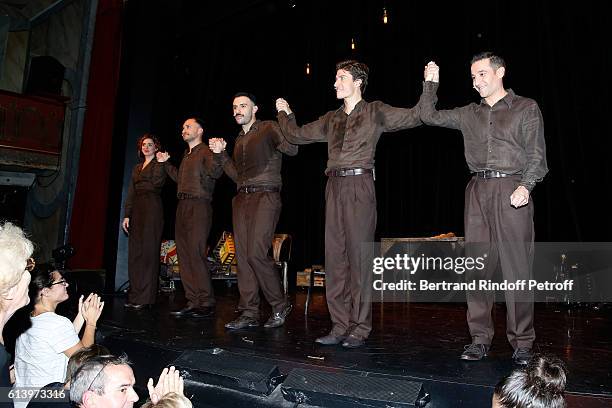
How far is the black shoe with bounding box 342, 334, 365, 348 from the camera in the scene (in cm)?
352

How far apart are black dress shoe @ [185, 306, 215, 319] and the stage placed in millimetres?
156

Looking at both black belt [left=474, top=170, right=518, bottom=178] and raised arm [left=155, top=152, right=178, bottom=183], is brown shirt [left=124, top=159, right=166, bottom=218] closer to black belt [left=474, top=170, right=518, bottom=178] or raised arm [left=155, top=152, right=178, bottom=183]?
raised arm [left=155, top=152, right=178, bottom=183]

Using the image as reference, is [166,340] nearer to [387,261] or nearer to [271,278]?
[271,278]

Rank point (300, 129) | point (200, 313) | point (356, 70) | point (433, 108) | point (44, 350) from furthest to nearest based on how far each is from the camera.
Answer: point (200, 313) < point (300, 129) < point (356, 70) < point (433, 108) < point (44, 350)

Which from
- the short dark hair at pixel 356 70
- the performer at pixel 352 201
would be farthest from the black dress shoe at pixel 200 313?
the short dark hair at pixel 356 70

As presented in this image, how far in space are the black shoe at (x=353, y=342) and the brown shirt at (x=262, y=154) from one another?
1561 mm

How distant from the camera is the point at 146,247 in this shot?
5.91m

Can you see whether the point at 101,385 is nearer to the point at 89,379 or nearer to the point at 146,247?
the point at 89,379

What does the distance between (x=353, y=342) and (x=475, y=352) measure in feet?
2.65

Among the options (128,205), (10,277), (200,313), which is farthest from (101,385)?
(128,205)

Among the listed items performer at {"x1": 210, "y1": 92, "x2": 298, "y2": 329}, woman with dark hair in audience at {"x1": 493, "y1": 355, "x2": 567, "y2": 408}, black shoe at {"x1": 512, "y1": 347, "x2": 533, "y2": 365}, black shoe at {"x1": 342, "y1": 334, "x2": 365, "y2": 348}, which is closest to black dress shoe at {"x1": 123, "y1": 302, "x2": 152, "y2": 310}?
performer at {"x1": 210, "y1": 92, "x2": 298, "y2": 329}

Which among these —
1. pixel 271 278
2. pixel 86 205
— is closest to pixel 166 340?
pixel 271 278

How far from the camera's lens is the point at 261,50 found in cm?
972

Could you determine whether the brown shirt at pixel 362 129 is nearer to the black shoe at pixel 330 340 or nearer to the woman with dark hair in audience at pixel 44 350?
the black shoe at pixel 330 340
